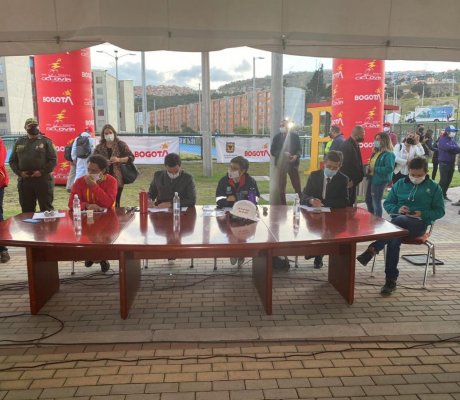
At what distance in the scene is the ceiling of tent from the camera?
3.56 metres

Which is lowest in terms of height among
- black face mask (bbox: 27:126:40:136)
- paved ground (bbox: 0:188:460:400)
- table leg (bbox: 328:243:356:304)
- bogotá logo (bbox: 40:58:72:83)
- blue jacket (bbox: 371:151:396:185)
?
paved ground (bbox: 0:188:460:400)

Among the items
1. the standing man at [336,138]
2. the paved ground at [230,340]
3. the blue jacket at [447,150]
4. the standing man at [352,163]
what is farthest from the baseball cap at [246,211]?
the blue jacket at [447,150]

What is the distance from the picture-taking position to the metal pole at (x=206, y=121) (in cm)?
1295

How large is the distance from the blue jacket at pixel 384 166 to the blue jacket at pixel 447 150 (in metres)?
3.32

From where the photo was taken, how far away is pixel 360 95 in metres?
9.30

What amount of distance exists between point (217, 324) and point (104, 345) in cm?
91

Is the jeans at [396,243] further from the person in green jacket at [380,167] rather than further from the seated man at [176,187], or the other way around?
the seated man at [176,187]

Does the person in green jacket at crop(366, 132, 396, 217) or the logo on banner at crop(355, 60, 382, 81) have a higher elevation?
the logo on banner at crop(355, 60, 382, 81)

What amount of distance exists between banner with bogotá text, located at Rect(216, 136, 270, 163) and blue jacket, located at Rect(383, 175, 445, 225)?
7717mm

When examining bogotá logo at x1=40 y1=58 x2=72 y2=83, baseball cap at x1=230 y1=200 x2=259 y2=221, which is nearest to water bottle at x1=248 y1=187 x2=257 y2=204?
baseball cap at x1=230 y1=200 x2=259 y2=221

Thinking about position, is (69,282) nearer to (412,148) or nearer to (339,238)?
(339,238)

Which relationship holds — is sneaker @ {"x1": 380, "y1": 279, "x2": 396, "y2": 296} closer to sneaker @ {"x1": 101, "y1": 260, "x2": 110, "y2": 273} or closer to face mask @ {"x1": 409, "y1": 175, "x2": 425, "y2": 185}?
face mask @ {"x1": 409, "y1": 175, "x2": 425, "y2": 185}

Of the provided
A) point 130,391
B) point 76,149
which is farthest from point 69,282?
point 76,149

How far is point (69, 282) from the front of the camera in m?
4.52
